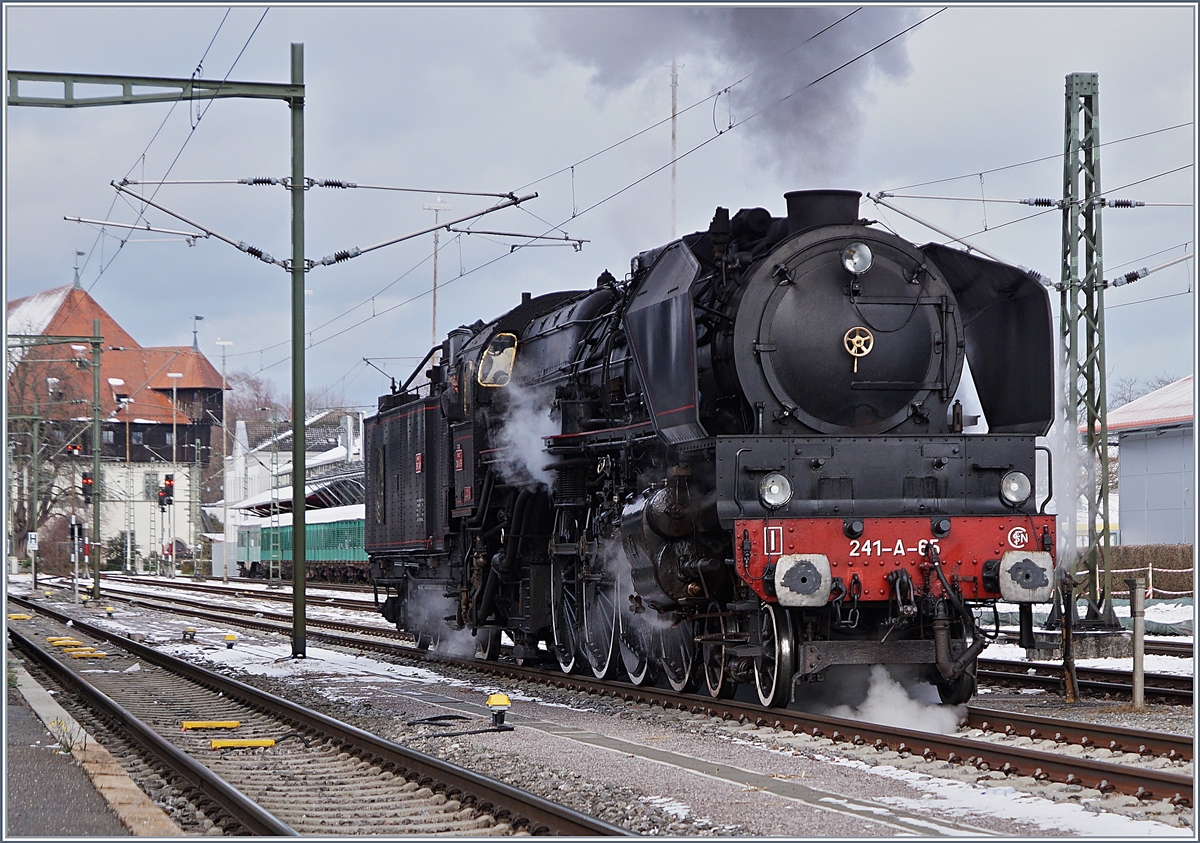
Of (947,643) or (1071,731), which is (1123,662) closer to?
(947,643)

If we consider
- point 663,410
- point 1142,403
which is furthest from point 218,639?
point 1142,403

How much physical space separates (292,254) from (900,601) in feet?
36.9

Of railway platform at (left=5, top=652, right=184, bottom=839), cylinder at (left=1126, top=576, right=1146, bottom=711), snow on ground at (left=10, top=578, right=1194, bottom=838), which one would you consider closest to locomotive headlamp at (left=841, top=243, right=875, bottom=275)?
cylinder at (left=1126, top=576, right=1146, bottom=711)

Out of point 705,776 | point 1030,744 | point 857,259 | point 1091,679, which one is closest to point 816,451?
point 857,259

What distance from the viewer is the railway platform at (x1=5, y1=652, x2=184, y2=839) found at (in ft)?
21.4

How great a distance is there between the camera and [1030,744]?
337 inches

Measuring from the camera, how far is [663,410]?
10203mm

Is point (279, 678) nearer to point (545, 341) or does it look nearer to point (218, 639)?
point (545, 341)

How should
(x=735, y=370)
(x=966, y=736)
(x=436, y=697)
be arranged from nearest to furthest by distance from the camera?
(x=966, y=736) → (x=735, y=370) → (x=436, y=697)

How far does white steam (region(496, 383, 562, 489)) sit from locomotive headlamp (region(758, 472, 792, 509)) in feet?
13.3

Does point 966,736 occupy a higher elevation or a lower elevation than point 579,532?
lower

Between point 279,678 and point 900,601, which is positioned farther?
point 279,678

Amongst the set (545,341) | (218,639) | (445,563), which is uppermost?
(545,341)

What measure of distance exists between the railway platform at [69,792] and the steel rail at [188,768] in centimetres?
32
